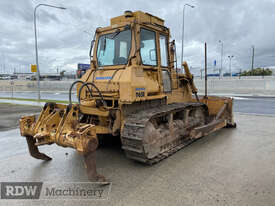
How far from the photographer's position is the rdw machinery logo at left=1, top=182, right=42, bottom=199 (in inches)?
140

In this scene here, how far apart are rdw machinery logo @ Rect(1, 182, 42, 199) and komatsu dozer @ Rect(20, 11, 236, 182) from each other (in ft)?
2.43

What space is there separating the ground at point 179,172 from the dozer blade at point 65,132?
513mm

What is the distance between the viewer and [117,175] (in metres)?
4.14

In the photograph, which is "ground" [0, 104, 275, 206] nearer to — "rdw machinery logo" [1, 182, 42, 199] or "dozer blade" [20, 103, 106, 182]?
"rdw machinery logo" [1, 182, 42, 199]

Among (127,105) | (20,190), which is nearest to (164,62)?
(127,105)

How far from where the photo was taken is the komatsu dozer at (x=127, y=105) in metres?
4.00

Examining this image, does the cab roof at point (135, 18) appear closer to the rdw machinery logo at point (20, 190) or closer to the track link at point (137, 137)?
the track link at point (137, 137)

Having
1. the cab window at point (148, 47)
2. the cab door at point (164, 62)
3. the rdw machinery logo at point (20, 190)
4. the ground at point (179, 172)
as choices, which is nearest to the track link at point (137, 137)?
the ground at point (179, 172)

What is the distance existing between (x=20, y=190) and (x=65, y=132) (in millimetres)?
1265

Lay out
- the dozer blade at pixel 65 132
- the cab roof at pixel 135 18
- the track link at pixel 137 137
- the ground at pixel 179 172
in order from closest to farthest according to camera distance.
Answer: the ground at pixel 179 172, the dozer blade at pixel 65 132, the track link at pixel 137 137, the cab roof at pixel 135 18

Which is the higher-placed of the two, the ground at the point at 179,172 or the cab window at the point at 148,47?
the cab window at the point at 148,47

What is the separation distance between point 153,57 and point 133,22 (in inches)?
39.4

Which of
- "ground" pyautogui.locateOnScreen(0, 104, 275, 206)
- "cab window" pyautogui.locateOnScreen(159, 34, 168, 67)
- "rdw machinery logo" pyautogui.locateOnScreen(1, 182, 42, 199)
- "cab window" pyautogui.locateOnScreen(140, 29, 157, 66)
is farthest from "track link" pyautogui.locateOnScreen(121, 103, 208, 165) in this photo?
"rdw machinery logo" pyautogui.locateOnScreen(1, 182, 42, 199)

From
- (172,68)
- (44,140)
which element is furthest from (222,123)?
Answer: (44,140)
